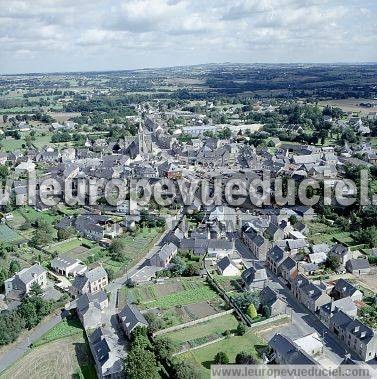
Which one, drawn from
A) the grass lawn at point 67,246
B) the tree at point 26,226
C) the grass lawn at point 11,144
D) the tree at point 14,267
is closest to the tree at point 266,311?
the tree at point 14,267

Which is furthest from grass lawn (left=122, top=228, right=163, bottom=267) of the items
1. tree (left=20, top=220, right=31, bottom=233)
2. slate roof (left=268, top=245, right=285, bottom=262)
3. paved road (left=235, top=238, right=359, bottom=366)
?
paved road (left=235, top=238, right=359, bottom=366)

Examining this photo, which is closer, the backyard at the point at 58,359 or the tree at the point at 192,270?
the backyard at the point at 58,359

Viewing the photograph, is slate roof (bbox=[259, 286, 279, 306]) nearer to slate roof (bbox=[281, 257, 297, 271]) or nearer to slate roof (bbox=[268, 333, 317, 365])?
slate roof (bbox=[281, 257, 297, 271])

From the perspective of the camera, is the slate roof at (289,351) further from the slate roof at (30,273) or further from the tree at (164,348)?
the slate roof at (30,273)

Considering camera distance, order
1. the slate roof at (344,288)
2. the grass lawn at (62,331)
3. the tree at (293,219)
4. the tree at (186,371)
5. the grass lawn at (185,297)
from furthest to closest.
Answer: the tree at (293,219)
the grass lawn at (185,297)
the slate roof at (344,288)
the grass lawn at (62,331)
the tree at (186,371)

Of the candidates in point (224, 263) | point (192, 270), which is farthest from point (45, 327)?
point (224, 263)

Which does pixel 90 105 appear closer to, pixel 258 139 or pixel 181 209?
pixel 258 139

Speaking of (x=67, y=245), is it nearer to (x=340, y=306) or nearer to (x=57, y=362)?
(x=57, y=362)

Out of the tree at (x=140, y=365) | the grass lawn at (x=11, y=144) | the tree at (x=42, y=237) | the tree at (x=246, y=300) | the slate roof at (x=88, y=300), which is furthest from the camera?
the grass lawn at (x=11, y=144)
